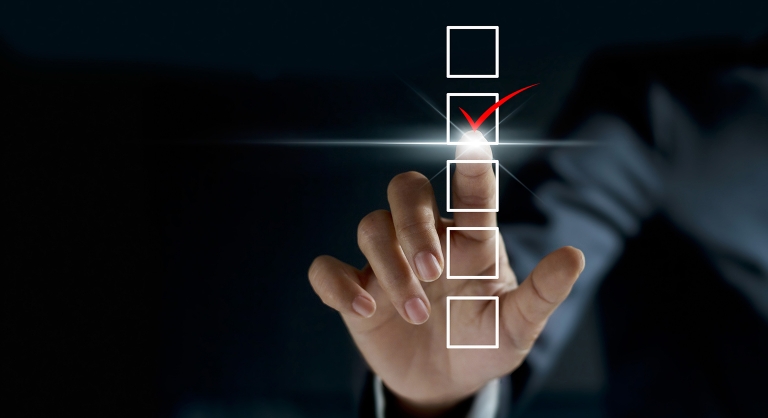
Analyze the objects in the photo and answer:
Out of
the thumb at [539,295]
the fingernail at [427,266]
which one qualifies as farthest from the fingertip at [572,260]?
the fingernail at [427,266]

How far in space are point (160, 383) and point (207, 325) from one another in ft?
0.64

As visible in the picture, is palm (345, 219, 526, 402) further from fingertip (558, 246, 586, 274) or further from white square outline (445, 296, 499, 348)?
fingertip (558, 246, 586, 274)

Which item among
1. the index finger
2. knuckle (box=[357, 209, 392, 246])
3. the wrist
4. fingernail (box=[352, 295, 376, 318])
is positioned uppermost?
the index finger

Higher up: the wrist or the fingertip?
the fingertip

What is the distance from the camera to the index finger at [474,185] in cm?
41

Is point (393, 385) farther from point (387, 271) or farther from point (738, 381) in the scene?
point (738, 381)

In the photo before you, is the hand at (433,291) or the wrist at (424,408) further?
the wrist at (424,408)

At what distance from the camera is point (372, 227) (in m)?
0.42

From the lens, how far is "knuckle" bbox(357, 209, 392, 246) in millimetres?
412

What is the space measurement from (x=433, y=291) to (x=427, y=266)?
0.15 m

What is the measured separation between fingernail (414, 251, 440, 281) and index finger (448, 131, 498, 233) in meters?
0.09

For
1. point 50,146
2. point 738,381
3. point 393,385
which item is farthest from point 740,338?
point 50,146

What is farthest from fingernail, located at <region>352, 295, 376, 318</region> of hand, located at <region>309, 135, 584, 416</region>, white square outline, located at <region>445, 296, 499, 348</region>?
white square outline, located at <region>445, 296, 499, 348</region>

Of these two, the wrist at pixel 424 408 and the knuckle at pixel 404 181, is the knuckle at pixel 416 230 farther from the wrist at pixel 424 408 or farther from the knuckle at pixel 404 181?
the wrist at pixel 424 408
